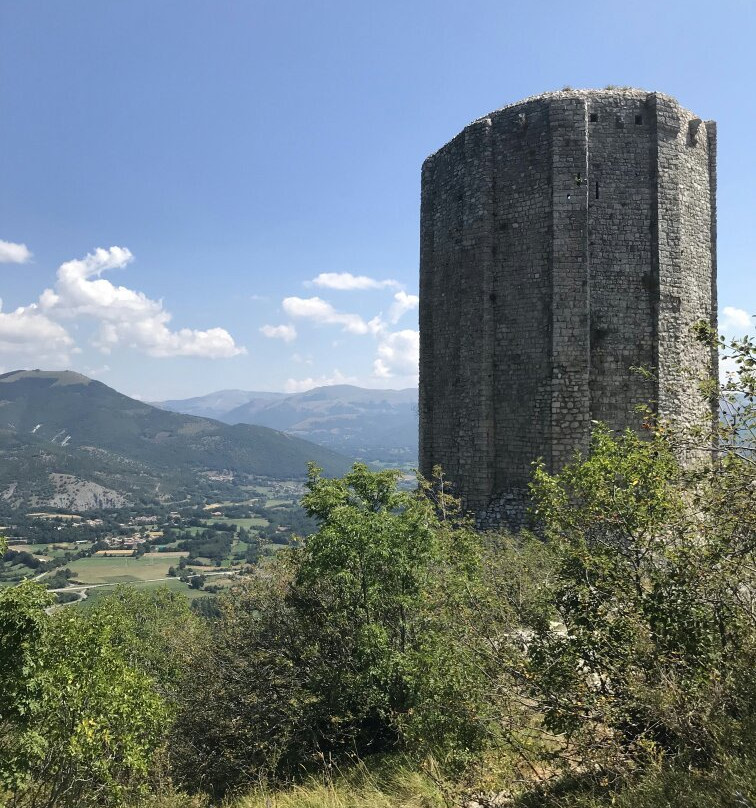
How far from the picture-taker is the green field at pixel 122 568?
296 ft

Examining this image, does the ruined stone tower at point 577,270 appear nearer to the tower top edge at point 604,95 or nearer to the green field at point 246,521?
the tower top edge at point 604,95

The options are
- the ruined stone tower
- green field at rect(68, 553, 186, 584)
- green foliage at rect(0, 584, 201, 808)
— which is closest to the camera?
green foliage at rect(0, 584, 201, 808)

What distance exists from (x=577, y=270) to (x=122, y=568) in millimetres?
101780

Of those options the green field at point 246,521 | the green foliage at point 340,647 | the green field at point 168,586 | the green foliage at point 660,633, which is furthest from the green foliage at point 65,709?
the green field at point 246,521

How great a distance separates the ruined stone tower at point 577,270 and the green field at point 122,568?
85.7 m

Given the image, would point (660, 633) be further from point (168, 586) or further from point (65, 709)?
point (168, 586)

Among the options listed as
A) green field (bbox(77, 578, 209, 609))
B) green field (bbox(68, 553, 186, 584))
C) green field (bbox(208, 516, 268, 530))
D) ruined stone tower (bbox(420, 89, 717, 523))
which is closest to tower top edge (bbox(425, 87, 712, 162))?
ruined stone tower (bbox(420, 89, 717, 523))

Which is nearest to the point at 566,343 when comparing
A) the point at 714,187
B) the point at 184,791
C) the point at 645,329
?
the point at 645,329

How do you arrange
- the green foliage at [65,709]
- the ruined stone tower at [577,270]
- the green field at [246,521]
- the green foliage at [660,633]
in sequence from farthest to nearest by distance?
the green field at [246,521]
the ruined stone tower at [577,270]
the green foliage at [65,709]
the green foliage at [660,633]

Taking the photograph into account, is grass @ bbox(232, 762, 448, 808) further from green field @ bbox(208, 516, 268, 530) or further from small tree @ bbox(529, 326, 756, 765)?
green field @ bbox(208, 516, 268, 530)

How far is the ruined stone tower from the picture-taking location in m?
15.4

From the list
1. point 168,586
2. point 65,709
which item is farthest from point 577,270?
point 168,586

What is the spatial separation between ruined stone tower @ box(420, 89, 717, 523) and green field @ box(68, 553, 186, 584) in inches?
3374

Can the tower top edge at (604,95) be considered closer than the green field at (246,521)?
Yes
